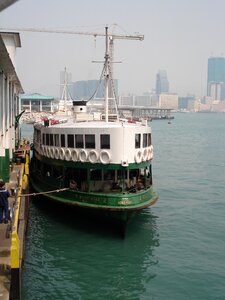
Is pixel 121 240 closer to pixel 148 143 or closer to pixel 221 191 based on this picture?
pixel 148 143

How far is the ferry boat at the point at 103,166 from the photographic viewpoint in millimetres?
21297

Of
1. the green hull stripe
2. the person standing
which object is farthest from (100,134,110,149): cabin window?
the person standing

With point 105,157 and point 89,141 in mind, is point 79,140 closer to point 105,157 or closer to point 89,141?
point 89,141

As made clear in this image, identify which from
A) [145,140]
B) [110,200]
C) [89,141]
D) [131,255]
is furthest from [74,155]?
[131,255]

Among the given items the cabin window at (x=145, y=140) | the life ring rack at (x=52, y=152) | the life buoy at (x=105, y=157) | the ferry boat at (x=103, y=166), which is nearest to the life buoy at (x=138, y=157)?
the ferry boat at (x=103, y=166)

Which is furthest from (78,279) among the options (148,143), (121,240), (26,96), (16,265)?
(26,96)

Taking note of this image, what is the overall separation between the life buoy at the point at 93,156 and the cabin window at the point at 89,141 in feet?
1.10

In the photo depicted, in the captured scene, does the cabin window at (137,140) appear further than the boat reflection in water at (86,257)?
Yes

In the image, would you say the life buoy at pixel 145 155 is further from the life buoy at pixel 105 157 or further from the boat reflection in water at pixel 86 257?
the boat reflection in water at pixel 86 257

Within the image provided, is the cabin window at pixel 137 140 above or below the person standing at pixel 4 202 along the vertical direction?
above

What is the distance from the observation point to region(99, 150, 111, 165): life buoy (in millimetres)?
21375

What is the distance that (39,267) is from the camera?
1809 cm

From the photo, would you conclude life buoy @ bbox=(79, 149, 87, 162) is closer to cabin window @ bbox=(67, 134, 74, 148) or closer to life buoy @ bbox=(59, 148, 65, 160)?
cabin window @ bbox=(67, 134, 74, 148)

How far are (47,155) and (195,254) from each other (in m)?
10.4
